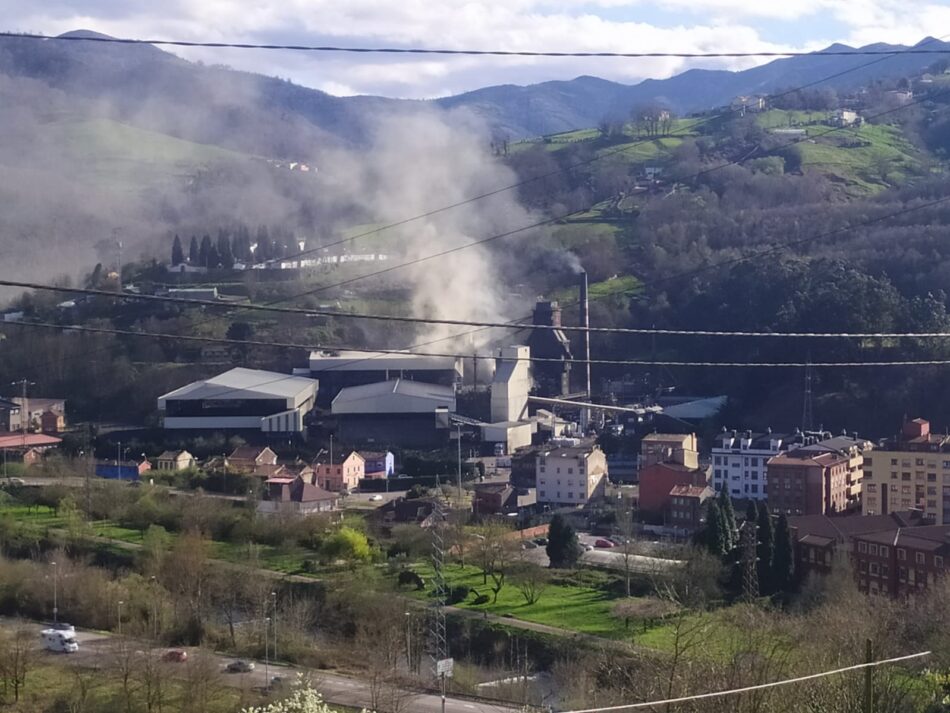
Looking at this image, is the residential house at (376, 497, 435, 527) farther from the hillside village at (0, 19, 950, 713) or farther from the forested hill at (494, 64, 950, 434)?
the forested hill at (494, 64, 950, 434)

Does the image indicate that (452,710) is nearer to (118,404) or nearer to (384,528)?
(384,528)

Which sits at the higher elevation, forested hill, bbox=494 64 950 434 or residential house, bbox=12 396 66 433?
forested hill, bbox=494 64 950 434

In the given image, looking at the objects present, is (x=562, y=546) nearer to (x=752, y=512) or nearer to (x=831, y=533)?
(x=752, y=512)

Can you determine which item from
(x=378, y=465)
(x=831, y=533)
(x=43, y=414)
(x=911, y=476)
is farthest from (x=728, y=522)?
(x=43, y=414)

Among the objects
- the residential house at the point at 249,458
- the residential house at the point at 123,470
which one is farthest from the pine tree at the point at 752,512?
the residential house at the point at 123,470

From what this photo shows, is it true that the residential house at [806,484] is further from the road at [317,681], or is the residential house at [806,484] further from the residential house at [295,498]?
the road at [317,681]

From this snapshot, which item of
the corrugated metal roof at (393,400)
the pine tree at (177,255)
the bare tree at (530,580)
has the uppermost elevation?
the pine tree at (177,255)

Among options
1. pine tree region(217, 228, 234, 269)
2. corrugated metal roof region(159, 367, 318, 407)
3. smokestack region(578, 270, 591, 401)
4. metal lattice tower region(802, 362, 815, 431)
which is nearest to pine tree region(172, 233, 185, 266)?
pine tree region(217, 228, 234, 269)
